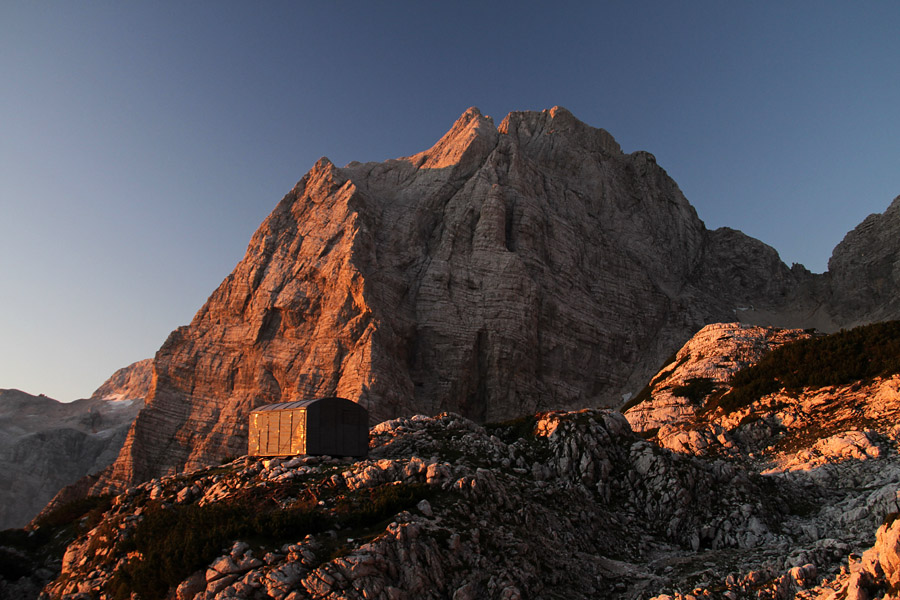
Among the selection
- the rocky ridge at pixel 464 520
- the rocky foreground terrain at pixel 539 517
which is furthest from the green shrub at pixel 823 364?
the rocky ridge at pixel 464 520

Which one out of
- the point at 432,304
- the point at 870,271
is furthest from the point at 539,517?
the point at 870,271

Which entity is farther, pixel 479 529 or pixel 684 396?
pixel 684 396

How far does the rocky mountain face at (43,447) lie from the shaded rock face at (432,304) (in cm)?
3673

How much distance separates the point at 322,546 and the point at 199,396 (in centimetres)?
6647

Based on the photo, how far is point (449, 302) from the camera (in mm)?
80000

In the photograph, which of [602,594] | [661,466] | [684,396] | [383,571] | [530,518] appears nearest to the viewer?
[383,571]

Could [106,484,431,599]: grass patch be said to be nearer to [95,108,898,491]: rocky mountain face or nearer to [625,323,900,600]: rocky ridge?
[625,323,900,600]: rocky ridge

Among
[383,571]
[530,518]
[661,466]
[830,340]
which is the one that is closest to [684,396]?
[830,340]

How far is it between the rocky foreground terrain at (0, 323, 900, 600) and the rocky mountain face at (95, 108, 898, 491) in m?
40.7

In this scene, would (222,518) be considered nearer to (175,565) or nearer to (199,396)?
(175,565)

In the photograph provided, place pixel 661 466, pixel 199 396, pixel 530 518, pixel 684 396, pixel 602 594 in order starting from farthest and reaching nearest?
pixel 199 396 → pixel 684 396 → pixel 661 466 → pixel 530 518 → pixel 602 594

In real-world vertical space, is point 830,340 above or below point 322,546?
above

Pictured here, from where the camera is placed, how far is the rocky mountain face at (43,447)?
303 ft

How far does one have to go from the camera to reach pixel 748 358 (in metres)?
45.7
